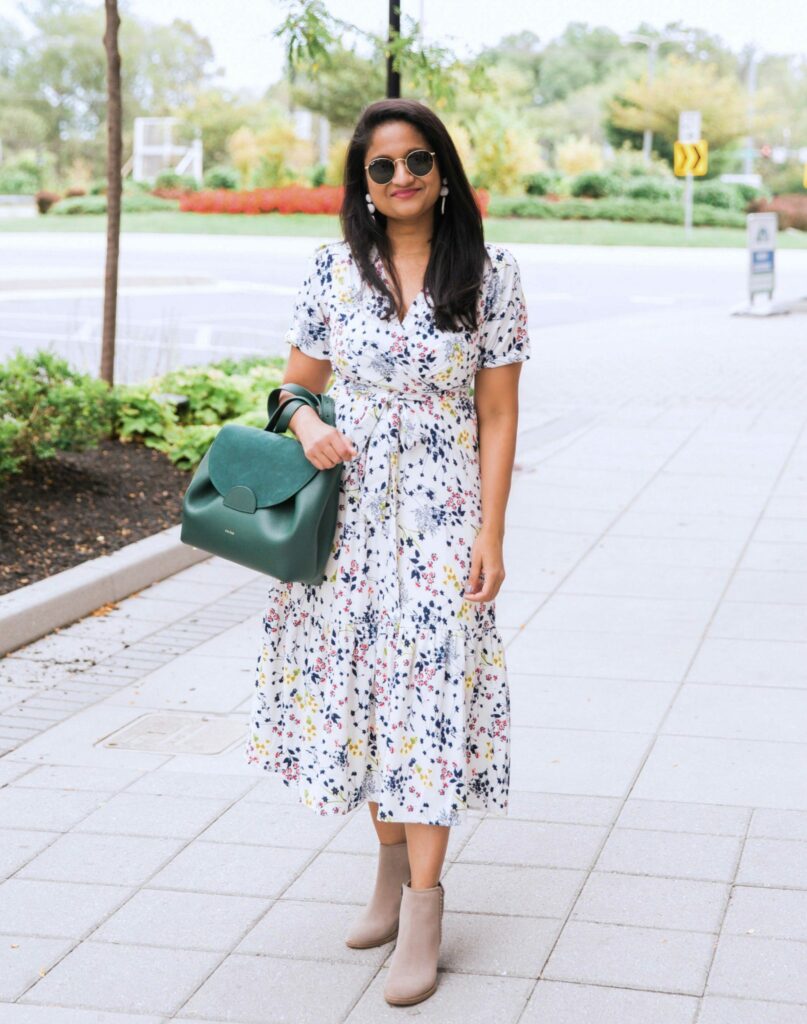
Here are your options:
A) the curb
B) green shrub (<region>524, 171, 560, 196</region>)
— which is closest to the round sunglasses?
the curb

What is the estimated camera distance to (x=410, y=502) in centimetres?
331

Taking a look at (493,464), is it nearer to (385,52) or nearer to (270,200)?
(385,52)

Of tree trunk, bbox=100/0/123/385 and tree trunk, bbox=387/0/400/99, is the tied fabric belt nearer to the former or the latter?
tree trunk, bbox=100/0/123/385

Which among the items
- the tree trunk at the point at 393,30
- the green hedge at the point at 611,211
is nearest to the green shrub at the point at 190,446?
the tree trunk at the point at 393,30

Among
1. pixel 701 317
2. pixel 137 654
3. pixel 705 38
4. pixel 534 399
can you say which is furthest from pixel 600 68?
pixel 137 654

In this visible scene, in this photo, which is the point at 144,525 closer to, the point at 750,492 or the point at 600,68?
the point at 750,492

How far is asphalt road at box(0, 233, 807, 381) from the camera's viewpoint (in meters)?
16.6

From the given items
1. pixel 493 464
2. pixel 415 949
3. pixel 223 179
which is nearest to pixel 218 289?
pixel 493 464

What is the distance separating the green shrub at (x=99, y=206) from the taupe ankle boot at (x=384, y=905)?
45.2 metres

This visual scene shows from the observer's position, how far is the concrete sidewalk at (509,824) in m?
3.35

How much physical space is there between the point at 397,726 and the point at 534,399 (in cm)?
967

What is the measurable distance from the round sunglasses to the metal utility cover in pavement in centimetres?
224

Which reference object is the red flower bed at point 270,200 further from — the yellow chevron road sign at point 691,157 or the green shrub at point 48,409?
the green shrub at point 48,409

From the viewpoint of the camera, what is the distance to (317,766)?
11.1ft
